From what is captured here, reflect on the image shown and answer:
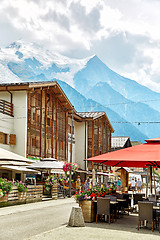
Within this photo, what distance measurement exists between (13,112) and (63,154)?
12.8 m

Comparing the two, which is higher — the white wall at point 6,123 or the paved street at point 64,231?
the white wall at point 6,123

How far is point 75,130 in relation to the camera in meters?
51.8

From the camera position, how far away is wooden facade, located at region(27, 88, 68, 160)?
34.1 metres

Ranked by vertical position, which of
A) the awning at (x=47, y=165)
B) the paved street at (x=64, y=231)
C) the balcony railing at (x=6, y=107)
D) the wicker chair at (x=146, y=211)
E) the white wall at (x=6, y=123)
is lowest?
the paved street at (x=64, y=231)

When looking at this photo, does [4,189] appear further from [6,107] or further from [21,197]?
[6,107]

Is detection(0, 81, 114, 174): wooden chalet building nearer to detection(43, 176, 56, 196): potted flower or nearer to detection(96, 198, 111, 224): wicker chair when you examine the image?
detection(43, 176, 56, 196): potted flower

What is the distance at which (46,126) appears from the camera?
37094 millimetres

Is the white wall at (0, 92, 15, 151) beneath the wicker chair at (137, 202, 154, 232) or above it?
above

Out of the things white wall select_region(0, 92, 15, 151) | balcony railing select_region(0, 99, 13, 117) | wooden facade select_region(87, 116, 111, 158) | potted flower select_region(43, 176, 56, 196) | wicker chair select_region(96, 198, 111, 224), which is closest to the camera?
wicker chair select_region(96, 198, 111, 224)

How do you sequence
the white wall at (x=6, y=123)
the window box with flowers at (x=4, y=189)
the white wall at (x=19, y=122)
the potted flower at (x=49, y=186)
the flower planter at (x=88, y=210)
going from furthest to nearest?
the white wall at (x=19, y=122) → the white wall at (x=6, y=123) → the potted flower at (x=49, y=186) → the window box with flowers at (x=4, y=189) → the flower planter at (x=88, y=210)

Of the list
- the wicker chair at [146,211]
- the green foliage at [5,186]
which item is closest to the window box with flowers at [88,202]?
the wicker chair at [146,211]

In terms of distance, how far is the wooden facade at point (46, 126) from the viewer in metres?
34.1

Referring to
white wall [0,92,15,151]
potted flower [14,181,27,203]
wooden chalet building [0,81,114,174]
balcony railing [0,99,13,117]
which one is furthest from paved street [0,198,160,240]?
balcony railing [0,99,13,117]

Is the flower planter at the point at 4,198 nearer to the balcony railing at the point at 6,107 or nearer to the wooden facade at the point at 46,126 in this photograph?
the balcony railing at the point at 6,107
